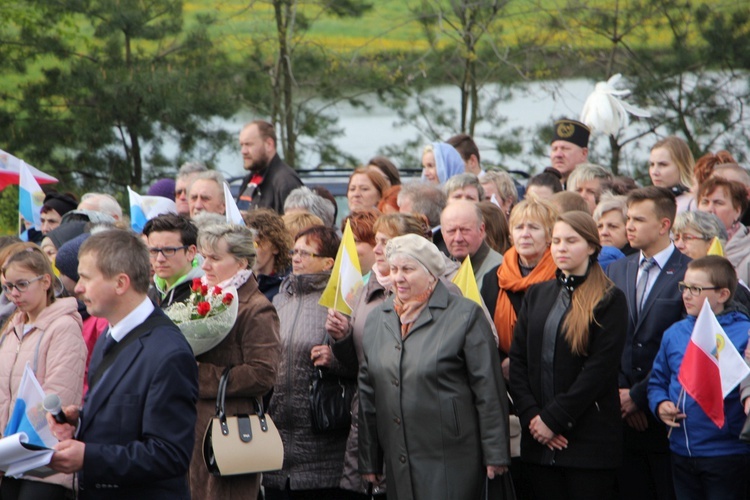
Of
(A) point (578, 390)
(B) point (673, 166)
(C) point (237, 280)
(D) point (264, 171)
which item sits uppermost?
(B) point (673, 166)

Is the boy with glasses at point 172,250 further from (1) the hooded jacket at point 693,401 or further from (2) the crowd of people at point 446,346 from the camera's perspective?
(1) the hooded jacket at point 693,401

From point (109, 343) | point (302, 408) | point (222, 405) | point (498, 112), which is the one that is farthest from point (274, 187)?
point (498, 112)

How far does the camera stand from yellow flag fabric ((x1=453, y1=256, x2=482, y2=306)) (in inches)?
257

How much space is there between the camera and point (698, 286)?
6336 millimetres

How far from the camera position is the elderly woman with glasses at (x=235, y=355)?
19.4 ft

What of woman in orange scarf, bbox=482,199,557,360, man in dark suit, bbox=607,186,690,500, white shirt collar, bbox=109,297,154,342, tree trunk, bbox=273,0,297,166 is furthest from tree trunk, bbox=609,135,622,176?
white shirt collar, bbox=109,297,154,342

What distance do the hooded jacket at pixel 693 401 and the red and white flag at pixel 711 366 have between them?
127mm

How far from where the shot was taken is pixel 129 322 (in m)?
4.69

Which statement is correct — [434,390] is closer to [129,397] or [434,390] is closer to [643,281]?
[643,281]

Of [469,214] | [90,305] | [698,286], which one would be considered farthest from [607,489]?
[90,305]

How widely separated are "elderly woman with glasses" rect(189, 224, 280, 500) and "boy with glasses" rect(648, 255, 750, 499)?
2250 mm

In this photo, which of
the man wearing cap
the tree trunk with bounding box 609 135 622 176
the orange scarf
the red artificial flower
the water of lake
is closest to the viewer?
the red artificial flower

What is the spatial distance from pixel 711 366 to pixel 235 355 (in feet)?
8.42

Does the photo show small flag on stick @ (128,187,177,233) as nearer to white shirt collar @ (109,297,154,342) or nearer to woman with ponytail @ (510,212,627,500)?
woman with ponytail @ (510,212,627,500)
